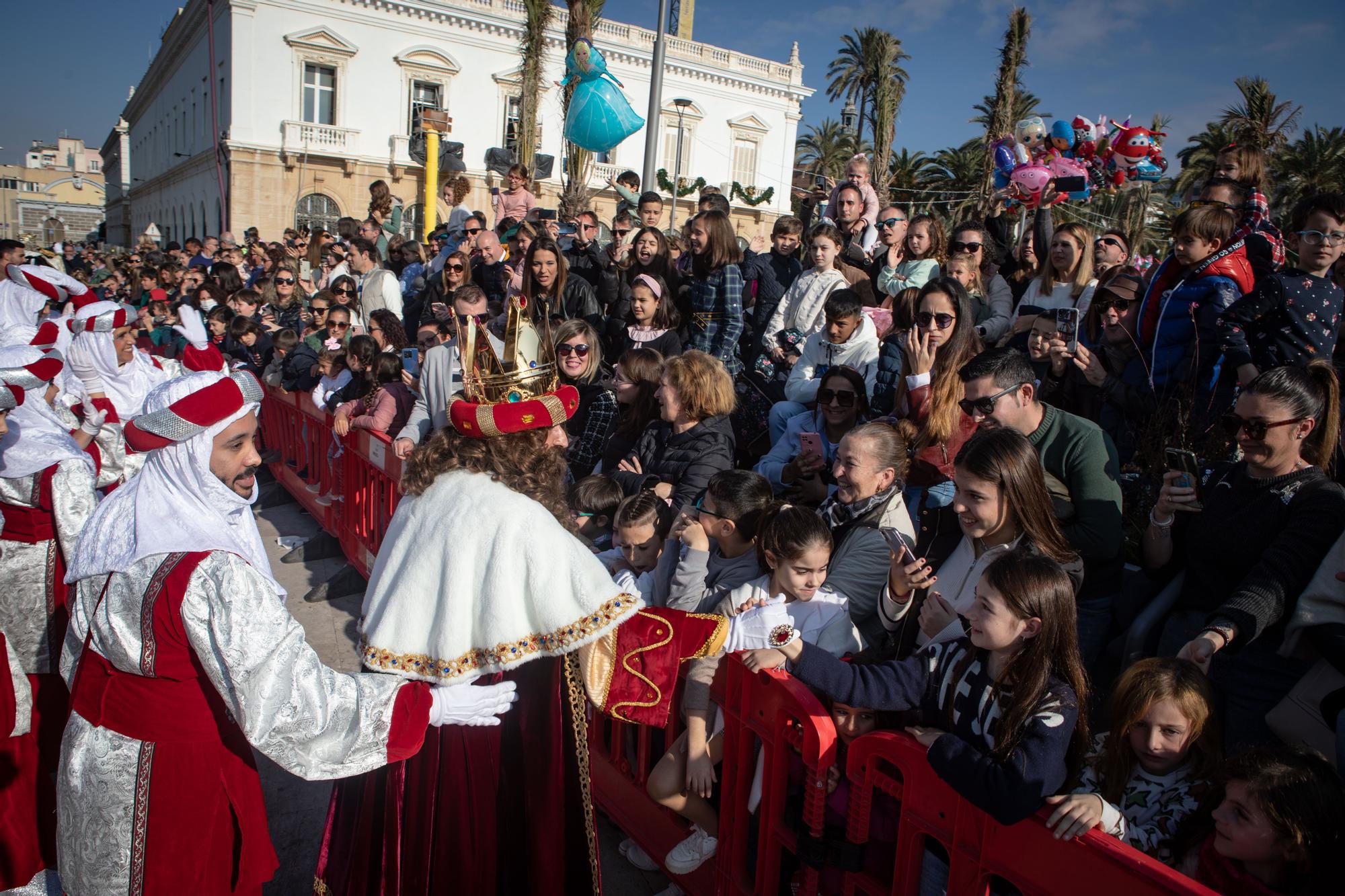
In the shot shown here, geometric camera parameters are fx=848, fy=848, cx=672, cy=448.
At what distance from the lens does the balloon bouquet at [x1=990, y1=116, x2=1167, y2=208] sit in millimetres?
7168

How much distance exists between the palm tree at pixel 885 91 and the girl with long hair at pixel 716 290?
2304cm

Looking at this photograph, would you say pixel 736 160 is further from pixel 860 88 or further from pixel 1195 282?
pixel 1195 282

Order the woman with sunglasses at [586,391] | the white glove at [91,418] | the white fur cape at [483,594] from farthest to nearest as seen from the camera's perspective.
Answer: the white glove at [91,418], the woman with sunglasses at [586,391], the white fur cape at [483,594]

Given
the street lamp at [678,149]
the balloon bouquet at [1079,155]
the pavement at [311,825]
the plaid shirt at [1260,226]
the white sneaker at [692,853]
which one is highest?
the street lamp at [678,149]

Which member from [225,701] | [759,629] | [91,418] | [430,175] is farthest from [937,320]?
[430,175]

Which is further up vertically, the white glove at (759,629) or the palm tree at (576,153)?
the palm tree at (576,153)

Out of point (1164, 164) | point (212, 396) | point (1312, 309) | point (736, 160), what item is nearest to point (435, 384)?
point (212, 396)

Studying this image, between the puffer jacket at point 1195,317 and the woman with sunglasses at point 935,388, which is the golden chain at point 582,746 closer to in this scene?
the woman with sunglasses at point 935,388

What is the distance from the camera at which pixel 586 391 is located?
5.71 meters

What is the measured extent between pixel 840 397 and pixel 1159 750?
8.13 feet

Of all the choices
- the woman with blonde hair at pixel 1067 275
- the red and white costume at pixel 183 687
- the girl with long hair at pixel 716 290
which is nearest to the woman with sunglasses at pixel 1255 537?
the woman with blonde hair at pixel 1067 275

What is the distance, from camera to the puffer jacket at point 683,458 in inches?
176

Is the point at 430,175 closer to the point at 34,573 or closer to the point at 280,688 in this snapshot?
the point at 34,573

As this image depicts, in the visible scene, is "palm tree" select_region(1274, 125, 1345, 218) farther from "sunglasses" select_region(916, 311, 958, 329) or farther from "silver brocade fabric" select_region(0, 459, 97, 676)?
"silver brocade fabric" select_region(0, 459, 97, 676)
